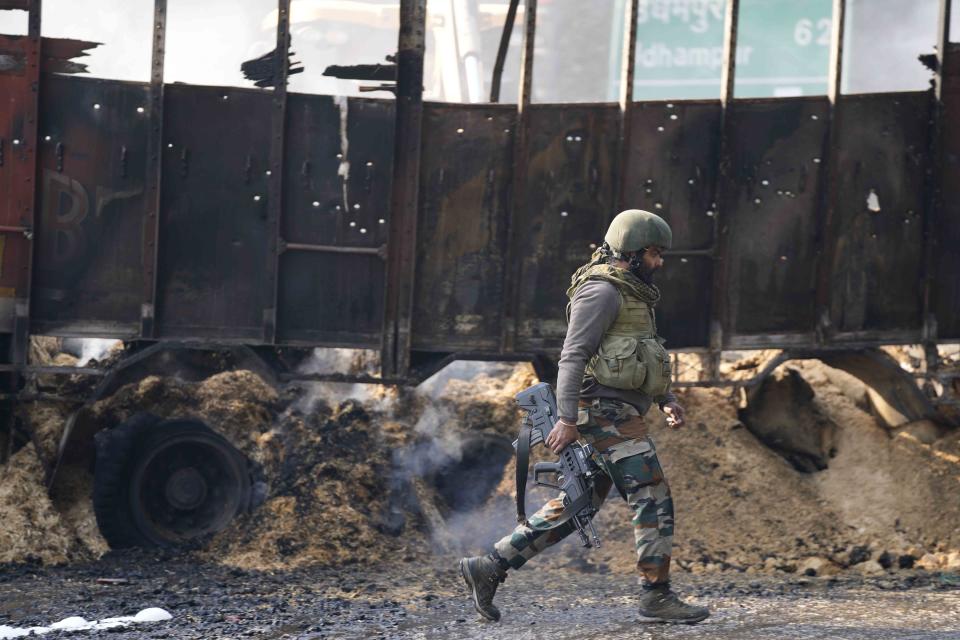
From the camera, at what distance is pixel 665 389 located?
203 inches

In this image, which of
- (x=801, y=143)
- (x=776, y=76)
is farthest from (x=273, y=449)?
(x=776, y=76)

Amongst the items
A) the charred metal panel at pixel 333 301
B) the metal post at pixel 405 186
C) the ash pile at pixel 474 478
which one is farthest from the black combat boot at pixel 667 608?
the charred metal panel at pixel 333 301

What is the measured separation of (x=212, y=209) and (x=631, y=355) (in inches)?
124

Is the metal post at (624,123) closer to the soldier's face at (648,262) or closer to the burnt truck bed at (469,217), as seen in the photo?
the burnt truck bed at (469,217)

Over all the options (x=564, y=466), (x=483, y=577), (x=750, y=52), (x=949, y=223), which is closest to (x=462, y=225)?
(x=564, y=466)

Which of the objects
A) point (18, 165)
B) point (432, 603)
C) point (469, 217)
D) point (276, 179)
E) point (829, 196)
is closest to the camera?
point (432, 603)

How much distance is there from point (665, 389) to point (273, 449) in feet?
Result: 10.3

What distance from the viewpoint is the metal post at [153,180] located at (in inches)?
276

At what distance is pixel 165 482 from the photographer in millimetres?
7254

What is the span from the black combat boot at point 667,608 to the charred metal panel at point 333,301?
275 cm

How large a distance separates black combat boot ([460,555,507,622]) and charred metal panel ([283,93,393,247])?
256 cm

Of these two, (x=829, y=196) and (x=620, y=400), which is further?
(x=829, y=196)

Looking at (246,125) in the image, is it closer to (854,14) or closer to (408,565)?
(408,565)

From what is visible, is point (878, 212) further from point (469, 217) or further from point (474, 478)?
point (474, 478)
